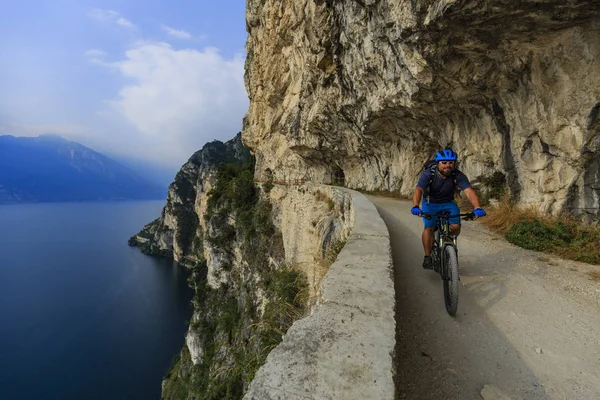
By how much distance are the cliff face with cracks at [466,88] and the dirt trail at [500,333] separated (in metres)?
3.39

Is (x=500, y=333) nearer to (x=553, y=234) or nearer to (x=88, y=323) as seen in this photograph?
(x=553, y=234)

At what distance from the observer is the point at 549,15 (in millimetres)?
5590

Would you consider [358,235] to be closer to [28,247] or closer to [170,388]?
[170,388]

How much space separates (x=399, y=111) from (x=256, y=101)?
62.8ft

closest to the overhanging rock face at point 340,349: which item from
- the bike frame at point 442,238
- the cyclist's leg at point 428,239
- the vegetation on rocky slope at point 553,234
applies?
the bike frame at point 442,238

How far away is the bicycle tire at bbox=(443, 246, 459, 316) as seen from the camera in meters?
3.00

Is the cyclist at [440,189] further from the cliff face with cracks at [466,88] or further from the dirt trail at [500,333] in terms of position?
the cliff face with cracks at [466,88]

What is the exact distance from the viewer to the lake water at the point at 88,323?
97.6 ft

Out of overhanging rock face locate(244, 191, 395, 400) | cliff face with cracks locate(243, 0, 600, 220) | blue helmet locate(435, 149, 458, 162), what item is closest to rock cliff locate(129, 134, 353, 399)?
overhanging rock face locate(244, 191, 395, 400)

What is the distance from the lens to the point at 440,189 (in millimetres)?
3838

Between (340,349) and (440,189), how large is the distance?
297 cm


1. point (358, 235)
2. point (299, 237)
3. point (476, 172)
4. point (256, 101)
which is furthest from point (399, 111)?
point (256, 101)

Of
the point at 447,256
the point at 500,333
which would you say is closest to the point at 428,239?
the point at 447,256

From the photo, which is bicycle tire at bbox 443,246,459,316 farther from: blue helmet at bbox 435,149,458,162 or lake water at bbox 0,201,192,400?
lake water at bbox 0,201,192,400
